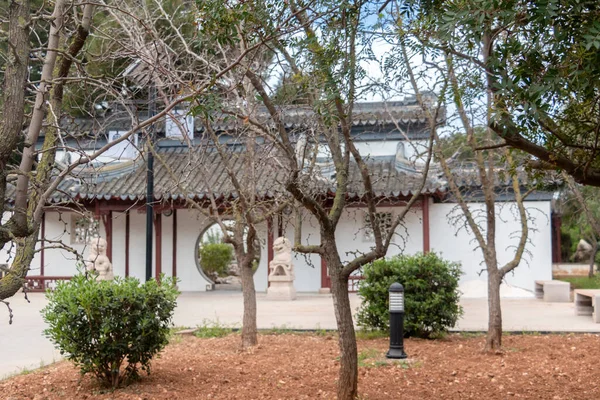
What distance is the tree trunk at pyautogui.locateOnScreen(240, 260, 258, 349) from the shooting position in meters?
8.71

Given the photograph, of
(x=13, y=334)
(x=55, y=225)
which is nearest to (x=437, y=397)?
(x=13, y=334)

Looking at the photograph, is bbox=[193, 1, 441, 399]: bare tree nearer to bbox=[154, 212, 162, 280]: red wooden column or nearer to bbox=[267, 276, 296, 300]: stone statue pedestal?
bbox=[267, 276, 296, 300]: stone statue pedestal

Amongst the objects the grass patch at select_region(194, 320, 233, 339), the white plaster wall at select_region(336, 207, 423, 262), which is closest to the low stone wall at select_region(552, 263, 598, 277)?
the white plaster wall at select_region(336, 207, 423, 262)

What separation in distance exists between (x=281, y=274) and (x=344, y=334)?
466 inches

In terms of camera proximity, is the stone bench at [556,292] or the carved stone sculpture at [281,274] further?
the carved stone sculpture at [281,274]

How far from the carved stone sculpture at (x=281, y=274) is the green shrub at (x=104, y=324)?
34.3 ft

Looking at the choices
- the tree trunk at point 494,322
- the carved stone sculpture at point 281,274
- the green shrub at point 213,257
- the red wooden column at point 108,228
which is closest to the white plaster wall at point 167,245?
the red wooden column at point 108,228

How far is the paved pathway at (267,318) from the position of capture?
9586 millimetres

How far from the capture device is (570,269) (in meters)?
29.6

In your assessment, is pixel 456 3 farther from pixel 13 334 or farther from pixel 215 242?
pixel 215 242

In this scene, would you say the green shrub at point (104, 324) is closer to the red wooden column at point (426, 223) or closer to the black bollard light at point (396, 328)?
the black bollard light at point (396, 328)

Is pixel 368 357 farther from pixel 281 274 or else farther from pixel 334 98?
pixel 281 274

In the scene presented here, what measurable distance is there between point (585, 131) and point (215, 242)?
23532 mm

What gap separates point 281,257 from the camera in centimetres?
1727
